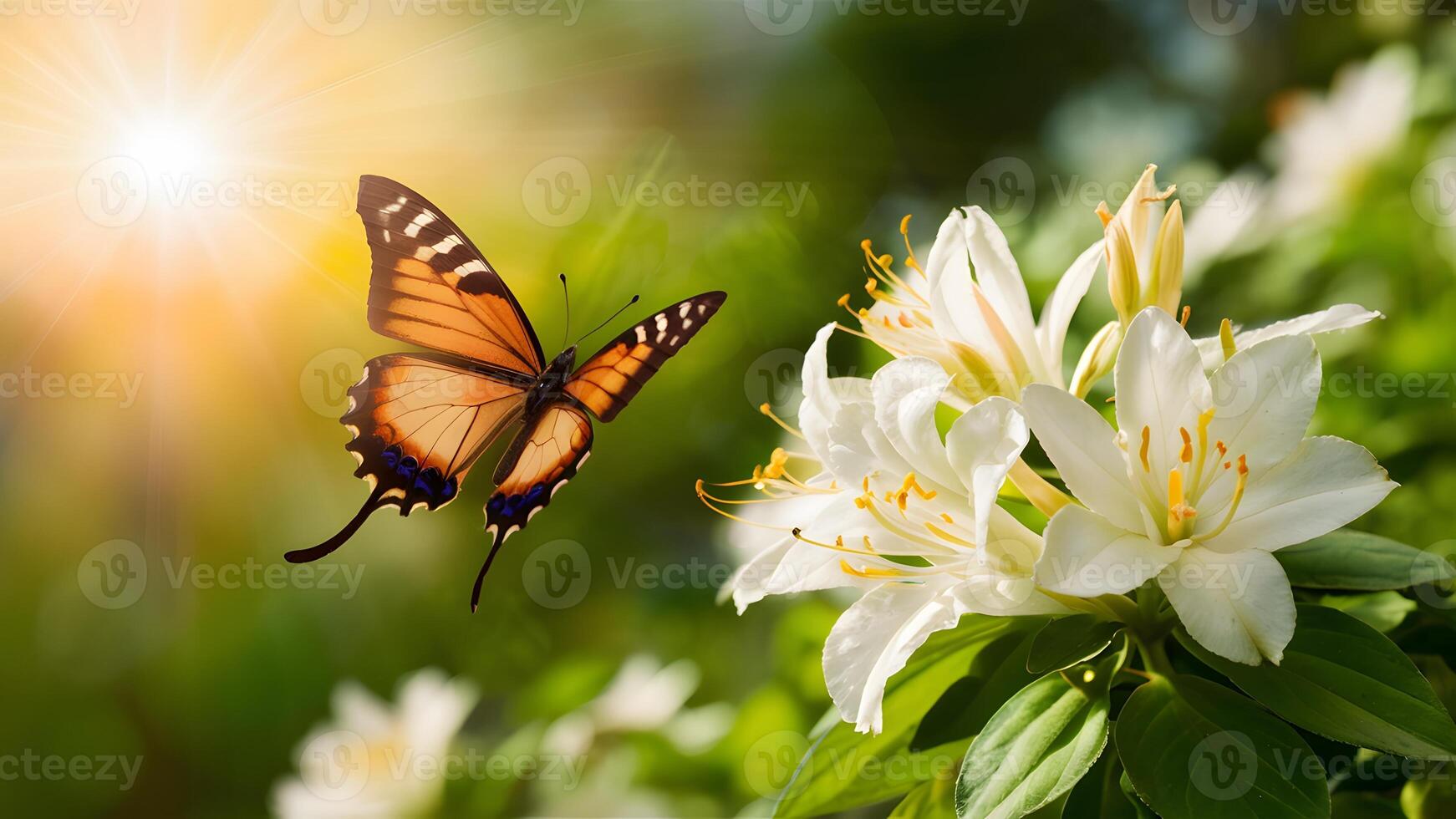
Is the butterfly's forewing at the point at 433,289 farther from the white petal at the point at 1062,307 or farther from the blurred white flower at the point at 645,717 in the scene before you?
the blurred white flower at the point at 645,717

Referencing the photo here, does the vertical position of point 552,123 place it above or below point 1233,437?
above

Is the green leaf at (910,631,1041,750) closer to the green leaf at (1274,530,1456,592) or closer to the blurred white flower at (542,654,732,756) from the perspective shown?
the green leaf at (1274,530,1456,592)

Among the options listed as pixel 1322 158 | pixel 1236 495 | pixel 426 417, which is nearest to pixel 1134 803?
pixel 1236 495

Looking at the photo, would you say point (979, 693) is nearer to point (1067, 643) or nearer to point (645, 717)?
point (1067, 643)

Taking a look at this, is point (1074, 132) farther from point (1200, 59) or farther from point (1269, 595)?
point (1269, 595)

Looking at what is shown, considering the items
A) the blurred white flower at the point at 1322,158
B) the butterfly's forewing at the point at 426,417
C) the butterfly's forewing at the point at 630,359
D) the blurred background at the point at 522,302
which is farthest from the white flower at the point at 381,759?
the blurred white flower at the point at 1322,158

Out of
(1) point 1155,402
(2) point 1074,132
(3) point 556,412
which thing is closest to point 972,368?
(1) point 1155,402
